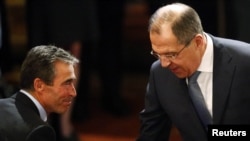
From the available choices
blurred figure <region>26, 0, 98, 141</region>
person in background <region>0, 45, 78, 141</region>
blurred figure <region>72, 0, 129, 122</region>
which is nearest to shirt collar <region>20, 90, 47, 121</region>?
person in background <region>0, 45, 78, 141</region>

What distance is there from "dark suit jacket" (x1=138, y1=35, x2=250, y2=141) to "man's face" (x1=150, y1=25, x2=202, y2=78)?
0.10 metres

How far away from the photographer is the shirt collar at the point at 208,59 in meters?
2.32

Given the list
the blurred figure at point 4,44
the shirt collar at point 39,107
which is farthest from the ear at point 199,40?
the blurred figure at point 4,44

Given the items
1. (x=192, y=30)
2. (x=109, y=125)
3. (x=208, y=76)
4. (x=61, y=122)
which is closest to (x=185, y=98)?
(x=208, y=76)

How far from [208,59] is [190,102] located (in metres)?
0.20

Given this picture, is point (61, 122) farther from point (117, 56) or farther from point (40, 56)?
point (40, 56)

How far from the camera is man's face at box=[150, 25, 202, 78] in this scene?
2.22 meters

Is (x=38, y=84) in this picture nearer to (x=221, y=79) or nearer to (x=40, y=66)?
(x=40, y=66)

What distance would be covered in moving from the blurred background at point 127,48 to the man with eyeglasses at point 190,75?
1068mm

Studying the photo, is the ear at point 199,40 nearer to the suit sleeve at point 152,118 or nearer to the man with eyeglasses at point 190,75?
the man with eyeglasses at point 190,75

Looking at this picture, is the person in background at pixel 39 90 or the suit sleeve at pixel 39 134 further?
the person in background at pixel 39 90

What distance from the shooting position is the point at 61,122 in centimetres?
378

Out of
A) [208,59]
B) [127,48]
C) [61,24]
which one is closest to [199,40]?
[208,59]

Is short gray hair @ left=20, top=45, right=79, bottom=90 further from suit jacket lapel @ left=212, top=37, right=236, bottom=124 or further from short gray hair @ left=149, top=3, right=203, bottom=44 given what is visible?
suit jacket lapel @ left=212, top=37, right=236, bottom=124
